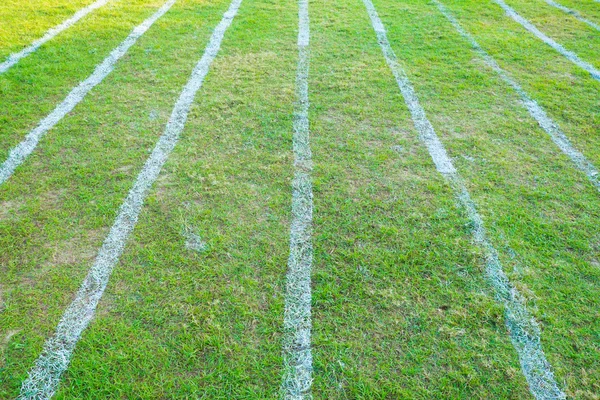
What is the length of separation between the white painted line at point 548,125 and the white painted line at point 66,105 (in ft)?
17.9

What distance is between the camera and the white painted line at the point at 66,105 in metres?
3.93

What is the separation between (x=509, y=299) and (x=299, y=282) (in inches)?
60.5

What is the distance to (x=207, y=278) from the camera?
3.01 m

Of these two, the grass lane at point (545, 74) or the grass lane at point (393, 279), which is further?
the grass lane at point (545, 74)

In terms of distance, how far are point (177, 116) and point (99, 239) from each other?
193 cm

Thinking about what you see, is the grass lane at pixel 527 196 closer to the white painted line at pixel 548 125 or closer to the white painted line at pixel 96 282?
the white painted line at pixel 548 125

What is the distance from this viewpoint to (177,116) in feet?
15.4

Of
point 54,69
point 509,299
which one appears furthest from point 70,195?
point 509,299

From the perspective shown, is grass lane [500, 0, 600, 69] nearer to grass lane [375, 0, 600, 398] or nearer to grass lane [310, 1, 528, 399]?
grass lane [375, 0, 600, 398]

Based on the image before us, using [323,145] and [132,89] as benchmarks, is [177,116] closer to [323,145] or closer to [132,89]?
[132,89]

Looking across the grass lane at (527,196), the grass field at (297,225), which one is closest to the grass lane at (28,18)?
the grass field at (297,225)

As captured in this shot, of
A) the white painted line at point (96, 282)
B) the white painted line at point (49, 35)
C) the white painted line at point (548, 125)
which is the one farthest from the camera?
the white painted line at point (49, 35)

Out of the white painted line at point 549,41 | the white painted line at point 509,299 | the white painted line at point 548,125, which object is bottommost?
the white painted line at point 509,299

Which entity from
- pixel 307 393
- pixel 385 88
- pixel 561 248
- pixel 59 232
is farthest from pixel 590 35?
pixel 59 232
